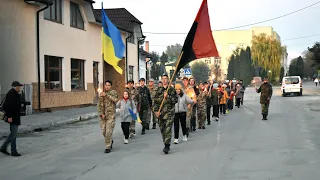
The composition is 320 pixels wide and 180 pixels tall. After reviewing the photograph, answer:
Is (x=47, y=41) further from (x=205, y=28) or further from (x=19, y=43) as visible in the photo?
(x=205, y=28)

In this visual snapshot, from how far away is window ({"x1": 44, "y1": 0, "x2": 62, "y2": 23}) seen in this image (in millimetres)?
20862

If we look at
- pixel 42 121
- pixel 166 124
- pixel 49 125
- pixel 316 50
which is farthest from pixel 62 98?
pixel 316 50

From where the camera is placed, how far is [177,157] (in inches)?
344

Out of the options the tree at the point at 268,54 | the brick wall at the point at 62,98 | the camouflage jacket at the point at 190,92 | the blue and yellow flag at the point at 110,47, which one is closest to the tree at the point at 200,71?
the tree at the point at 268,54

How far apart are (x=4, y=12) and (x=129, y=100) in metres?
9.65

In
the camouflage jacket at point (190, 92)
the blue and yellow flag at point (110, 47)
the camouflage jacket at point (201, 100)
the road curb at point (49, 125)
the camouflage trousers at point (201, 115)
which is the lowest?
the road curb at point (49, 125)

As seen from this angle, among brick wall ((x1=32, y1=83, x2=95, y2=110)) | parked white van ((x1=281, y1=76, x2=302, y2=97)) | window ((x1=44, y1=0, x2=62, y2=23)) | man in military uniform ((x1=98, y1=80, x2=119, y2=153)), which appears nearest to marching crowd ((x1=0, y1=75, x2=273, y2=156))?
man in military uniform ((x1=98, y1=80, x2=119, y2=153))

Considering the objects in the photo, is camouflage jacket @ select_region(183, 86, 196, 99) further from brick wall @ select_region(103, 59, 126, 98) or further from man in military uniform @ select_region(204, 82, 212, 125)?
brick wall @ select_region(103, 59, 126, 98)

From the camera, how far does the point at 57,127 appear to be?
1580cm

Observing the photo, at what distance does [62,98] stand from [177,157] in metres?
14.4

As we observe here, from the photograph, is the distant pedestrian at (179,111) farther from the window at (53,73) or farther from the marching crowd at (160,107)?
the window at (53,73)

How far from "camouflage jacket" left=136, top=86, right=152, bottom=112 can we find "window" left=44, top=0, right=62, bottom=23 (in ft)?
31.1

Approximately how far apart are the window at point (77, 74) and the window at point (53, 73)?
1.49 meters

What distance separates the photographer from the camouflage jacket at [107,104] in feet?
31.9
